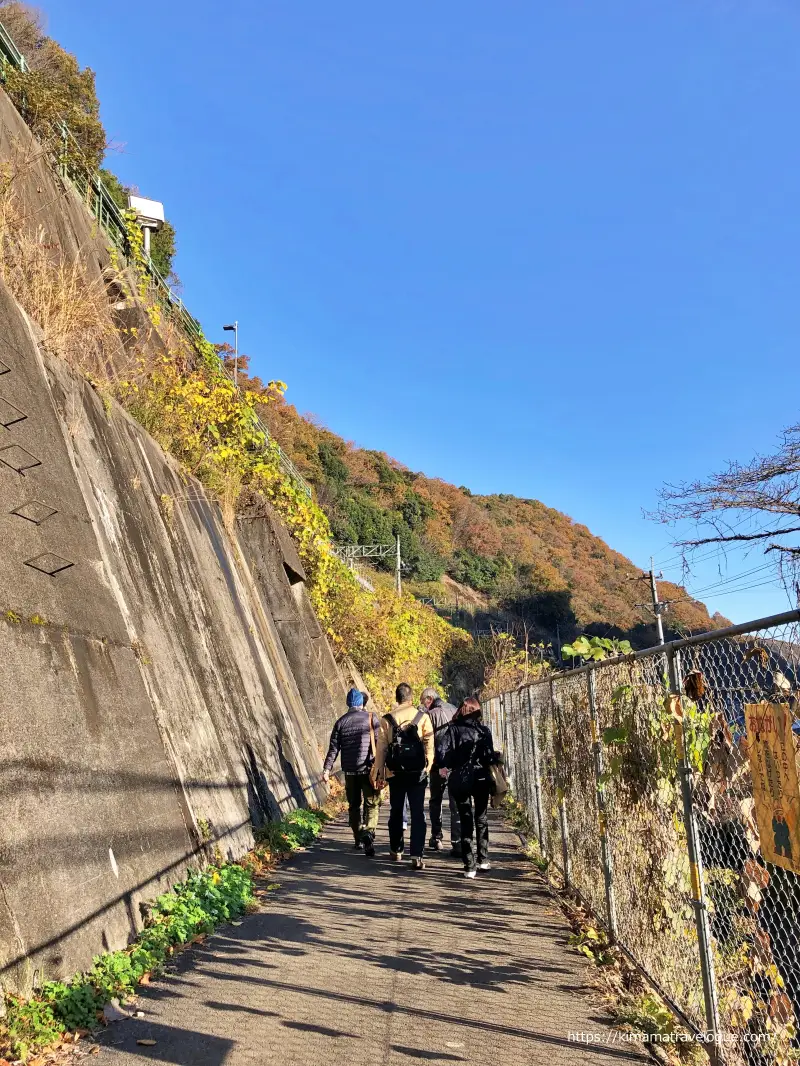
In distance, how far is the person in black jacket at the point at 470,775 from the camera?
7570 mm

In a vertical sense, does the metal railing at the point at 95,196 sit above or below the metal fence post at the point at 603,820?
above

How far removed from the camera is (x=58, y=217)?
35.8ft

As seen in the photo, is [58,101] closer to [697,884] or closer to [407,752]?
[407,752]

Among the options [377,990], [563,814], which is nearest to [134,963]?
[377,990]

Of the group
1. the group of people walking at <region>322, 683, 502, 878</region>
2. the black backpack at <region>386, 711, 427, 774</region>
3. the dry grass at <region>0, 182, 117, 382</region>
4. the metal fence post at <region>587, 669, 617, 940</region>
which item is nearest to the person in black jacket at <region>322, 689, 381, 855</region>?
the group of people walking at <region>322, 683, 502, 878</region>

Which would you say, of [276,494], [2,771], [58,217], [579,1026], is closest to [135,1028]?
[2,771]

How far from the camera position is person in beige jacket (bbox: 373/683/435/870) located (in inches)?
321

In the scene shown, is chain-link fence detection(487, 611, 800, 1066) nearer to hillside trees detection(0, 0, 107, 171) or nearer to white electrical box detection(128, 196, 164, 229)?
hillside trees detection(0, 0, 107, 171)

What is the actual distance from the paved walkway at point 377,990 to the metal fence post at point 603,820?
343 millimetres

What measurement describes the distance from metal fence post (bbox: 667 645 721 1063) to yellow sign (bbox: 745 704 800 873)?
638 millimetres

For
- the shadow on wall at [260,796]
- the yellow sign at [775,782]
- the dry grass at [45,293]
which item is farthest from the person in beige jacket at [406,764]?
the yellow sign at [775,782]

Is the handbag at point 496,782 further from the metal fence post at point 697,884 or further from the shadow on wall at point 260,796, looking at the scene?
the metal fence post at point 697,884

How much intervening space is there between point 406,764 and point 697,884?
5.18 meters

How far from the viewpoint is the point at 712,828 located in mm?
3387
